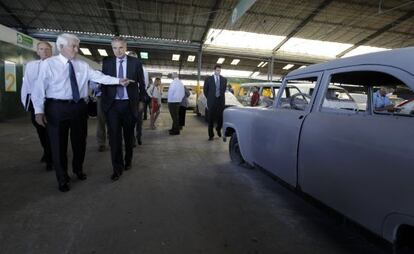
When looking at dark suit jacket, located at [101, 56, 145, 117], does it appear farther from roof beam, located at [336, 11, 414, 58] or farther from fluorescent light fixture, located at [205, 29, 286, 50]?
roof beam, located at [336, 11, 414, 58]

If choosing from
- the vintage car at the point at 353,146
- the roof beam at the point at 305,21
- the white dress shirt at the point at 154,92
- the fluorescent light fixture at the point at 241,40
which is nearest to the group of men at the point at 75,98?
the vintage car at the point at 353,146

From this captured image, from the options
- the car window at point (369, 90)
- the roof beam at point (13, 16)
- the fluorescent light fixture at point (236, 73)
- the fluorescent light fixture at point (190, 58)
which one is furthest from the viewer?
the fluorescent light fixture at point (236, 73)

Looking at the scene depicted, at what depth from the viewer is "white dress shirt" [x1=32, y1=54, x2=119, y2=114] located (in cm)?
373

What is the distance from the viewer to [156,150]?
673 centimetres

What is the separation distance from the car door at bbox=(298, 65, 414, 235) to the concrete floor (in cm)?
22

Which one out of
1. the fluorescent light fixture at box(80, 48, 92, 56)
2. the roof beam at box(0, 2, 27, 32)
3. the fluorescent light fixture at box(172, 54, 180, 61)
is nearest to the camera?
the roof beam at box(0, 2, 27, 32)

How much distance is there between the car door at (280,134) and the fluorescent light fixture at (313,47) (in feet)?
Result: 52.6

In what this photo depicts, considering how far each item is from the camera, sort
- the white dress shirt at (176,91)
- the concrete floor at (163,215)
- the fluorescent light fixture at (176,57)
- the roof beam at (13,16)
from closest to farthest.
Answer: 1. the concrete floor at (163,215)
2. the white dress shirt at (176,91)
3. the roof beam at (13,16)
4. the fluorescent light fixture at (176,57)

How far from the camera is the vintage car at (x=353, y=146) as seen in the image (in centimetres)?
205

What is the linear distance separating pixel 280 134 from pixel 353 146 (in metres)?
1.10

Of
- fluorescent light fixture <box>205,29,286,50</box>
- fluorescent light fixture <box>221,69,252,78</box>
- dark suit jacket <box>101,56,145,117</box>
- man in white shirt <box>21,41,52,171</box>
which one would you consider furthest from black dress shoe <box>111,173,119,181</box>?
fluorescent light fixture <box>221,69,252,78</box>

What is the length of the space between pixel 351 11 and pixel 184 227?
14.8 m

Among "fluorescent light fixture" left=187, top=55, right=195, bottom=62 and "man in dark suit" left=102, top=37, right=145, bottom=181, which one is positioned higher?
"fluorescent light fixture" left=187, top=55, right=195, bottom=62

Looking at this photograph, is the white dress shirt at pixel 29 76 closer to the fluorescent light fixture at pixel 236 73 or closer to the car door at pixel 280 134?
the car door at pixel 280 134
